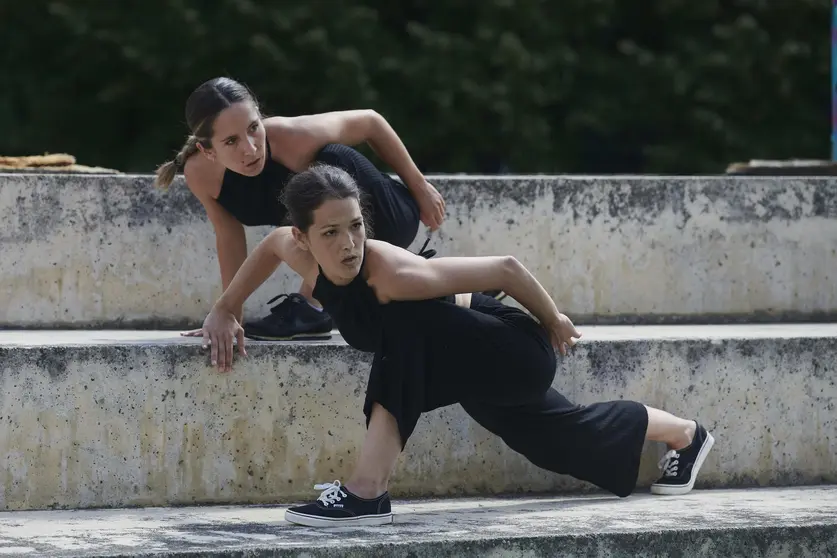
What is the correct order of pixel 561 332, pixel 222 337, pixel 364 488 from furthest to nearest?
1. pixel 222 337
2. pixel 561 332
3. pixel 364 488

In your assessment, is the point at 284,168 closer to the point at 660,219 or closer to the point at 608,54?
the point at 660,219

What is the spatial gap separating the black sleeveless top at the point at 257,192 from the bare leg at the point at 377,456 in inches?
30.2

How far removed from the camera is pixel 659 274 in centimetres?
432

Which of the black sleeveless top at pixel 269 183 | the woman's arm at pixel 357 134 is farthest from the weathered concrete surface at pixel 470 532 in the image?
the woman's arm at pixel 357 134

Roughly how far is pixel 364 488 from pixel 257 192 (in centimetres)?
102

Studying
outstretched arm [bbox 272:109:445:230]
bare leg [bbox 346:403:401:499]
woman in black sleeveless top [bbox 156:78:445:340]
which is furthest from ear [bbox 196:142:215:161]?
bare leg [bbox 346:403:401:499]

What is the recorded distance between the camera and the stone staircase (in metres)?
2.97

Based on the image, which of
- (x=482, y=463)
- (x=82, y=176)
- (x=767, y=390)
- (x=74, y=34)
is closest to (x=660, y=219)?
(x=767, y=390)

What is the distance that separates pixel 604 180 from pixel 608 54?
454 centimetres

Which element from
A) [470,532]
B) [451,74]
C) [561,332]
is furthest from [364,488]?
[451,74]

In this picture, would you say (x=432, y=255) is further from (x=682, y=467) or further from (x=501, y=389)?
(x=682, y=467)

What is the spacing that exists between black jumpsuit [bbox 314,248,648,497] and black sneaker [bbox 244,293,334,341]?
382 millimetres

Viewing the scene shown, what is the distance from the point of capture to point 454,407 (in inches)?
138

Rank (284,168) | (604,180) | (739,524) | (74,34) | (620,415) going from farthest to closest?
(74,34) < (604,180) < (284,168) < (620,415) < (739,524)
